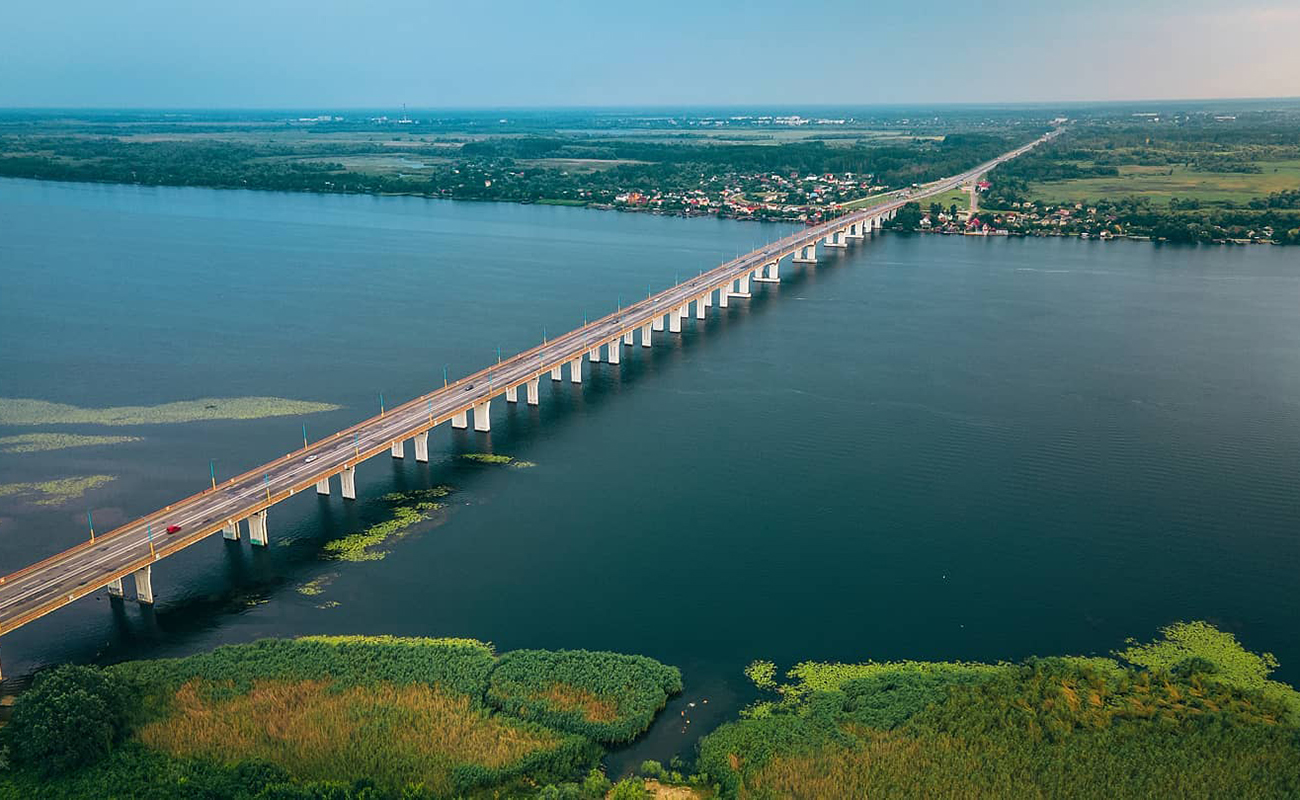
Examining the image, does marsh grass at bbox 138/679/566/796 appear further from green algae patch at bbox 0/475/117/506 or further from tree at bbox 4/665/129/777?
green algae patch at bbox 0/475/117/506

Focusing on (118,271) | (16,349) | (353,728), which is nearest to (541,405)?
(353,728)

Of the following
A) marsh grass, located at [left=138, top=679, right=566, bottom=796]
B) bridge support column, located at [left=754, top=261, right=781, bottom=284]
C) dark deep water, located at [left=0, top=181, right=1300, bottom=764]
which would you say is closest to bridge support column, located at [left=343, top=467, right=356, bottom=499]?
dark deep water, located at [left=0, top=181, right=1300, bottom=764]

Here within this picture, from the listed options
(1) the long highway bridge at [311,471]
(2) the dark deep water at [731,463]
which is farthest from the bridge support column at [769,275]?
(1) the long highway bridge at [311,471]

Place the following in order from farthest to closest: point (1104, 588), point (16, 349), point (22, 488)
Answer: point (16, 349) < point (22, 488) < point (1104, 588)

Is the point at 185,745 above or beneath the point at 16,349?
beneath

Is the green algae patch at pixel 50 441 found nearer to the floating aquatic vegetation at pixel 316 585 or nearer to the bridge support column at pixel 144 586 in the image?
the bridge support column at pixel 144 586

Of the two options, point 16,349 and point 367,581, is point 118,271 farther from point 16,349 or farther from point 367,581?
point 367,581
